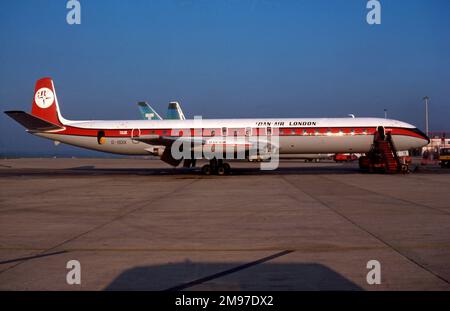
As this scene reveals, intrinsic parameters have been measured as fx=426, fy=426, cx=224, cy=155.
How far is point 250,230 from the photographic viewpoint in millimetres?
9180

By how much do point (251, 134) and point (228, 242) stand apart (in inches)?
789

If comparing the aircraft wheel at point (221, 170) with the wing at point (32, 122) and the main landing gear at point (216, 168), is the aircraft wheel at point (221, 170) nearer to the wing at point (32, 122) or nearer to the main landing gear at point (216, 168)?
the main landing gear at point (216, 168)

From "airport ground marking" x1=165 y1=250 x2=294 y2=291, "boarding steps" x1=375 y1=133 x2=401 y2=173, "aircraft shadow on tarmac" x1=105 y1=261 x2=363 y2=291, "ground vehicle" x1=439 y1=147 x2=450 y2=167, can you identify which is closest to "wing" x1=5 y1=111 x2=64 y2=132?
"boarding steps" x1=375 y1=133 x2=401 y2=173

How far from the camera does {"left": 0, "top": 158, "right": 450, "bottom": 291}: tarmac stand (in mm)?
5617

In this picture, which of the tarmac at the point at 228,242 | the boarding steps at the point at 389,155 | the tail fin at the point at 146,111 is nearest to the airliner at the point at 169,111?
the tail fin at the point at 146,111

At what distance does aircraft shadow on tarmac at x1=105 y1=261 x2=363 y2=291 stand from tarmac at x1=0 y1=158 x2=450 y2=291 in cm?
1

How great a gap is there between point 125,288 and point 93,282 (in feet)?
1.81

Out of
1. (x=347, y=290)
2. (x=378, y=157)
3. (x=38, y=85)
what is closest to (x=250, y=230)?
(x=347, y=290)

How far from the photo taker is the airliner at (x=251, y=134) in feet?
89.4

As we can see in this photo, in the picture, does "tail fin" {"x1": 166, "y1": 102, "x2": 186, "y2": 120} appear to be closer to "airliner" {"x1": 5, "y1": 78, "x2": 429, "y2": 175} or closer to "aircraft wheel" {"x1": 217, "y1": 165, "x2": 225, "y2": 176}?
"airliner" {"x1": 5, "y1": 78, "x2": 429, "y2": 175}

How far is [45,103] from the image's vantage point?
3062cm

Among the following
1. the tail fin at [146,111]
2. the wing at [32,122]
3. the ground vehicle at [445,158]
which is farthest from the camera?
the tail fin at [146,111]

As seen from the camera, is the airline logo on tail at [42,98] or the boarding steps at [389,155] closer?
the boarding steps at [389,155]

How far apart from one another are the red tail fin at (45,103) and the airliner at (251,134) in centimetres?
75
